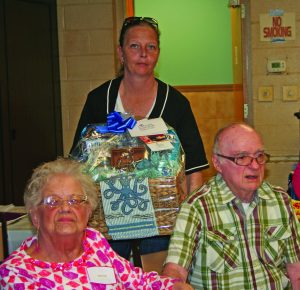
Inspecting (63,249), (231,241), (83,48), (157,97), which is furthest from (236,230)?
(83,48)

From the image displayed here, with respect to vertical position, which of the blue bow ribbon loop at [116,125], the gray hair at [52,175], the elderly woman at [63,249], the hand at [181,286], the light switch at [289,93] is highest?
the light switch at [289,93]

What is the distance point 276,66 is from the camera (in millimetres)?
4547

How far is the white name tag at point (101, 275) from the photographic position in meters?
1.81

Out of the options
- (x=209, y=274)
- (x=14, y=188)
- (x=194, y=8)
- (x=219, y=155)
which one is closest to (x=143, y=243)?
(x=209, y=274)

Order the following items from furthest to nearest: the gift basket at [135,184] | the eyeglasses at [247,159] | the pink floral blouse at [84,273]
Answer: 1. the gift basket at [135,184]
2. the eyeglasses at [247,159]
3. the pink floral blouse at [84,273]

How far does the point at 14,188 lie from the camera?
4.57m

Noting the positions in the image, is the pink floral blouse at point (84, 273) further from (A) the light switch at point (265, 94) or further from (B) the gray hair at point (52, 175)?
(A) the light switch at point (265, 94)

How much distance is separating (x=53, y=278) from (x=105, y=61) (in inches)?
130

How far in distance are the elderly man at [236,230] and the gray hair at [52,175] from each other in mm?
325

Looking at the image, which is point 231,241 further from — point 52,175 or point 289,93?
point 289,93

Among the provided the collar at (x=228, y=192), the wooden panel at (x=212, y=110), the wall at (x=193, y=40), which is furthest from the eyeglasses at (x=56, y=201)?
the wall at (x=193, y=40)

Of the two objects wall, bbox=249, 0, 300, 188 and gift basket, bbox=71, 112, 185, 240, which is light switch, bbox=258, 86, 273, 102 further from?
gift basket, bbox=71, 112, 185, 240

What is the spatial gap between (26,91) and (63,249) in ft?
9.84

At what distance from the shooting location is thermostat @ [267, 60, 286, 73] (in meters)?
4.54
